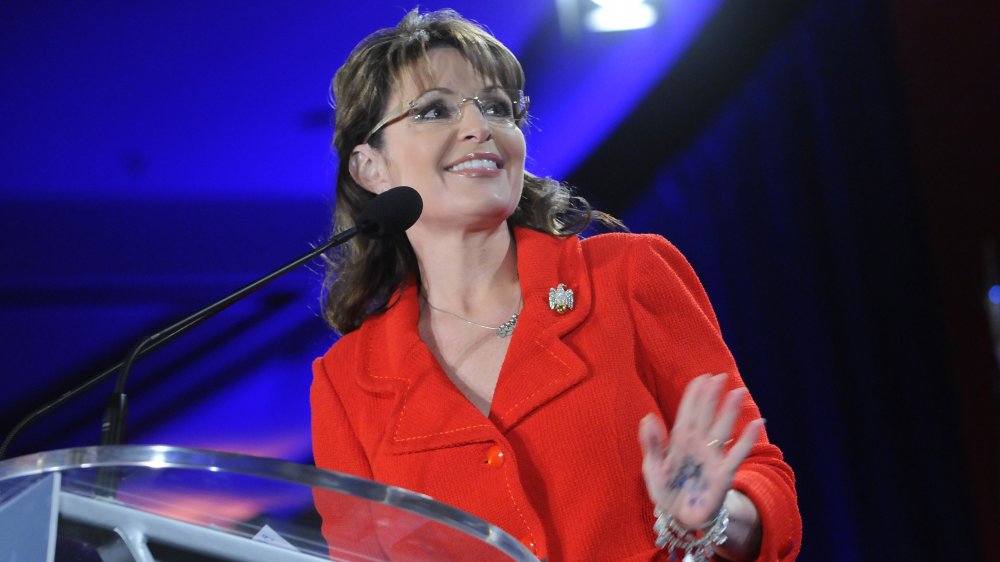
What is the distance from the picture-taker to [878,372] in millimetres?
3441

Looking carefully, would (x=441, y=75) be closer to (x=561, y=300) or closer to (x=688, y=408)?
(x=561, y=300)

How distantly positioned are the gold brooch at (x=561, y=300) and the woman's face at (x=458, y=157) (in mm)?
208

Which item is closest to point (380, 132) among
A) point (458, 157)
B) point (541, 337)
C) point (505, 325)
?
point (458, 157)

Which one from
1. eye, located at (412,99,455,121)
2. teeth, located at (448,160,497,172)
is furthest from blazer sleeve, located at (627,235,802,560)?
eye, located at (412,99,455,121)

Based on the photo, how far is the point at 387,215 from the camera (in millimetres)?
1515

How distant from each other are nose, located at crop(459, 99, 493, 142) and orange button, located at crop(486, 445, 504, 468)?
1.93 feet

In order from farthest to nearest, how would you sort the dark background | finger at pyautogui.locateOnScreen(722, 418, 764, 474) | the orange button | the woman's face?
the dark background < the woman's face < the orange button < finger at pyautogui.locateOnScreen(722, 418, 764, 474)

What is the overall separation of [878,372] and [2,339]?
256 centimetres

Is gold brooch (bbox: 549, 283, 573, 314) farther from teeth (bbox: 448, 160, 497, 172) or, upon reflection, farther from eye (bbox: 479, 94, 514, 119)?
eye (bbox: 479, 94, 514, 119)

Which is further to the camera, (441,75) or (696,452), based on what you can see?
(441,75)

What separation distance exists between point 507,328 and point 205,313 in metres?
0.71

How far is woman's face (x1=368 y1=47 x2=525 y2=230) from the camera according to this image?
1.93 metres

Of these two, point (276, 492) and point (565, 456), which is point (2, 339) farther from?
point (276, 492)

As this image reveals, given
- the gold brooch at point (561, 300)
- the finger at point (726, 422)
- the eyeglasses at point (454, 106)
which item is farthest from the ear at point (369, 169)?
the finger at point (726, 422)
